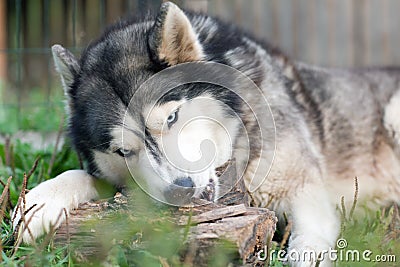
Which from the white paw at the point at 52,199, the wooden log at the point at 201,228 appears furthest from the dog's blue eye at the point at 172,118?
the white paw at the point at 52,199

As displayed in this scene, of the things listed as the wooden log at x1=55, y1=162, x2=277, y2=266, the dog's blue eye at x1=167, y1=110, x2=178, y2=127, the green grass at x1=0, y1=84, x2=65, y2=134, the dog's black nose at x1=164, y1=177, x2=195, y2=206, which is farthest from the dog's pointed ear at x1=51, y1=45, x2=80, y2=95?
the green grass at x1=0, y1=84, x2=65, y2=134

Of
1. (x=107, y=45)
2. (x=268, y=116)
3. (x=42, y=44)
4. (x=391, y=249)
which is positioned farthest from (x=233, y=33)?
(x=42, y=44)

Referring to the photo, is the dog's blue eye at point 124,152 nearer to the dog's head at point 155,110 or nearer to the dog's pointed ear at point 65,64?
the dog's head at point 155,110

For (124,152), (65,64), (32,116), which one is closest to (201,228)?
(124,152)

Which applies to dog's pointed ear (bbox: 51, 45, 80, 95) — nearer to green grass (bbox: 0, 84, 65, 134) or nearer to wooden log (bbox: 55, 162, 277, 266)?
wooden log (bbox: 55, 162, 277, 266)

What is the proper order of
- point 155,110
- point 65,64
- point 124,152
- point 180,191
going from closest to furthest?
point 180,191, point 155,110, point 124,152, point 65,64

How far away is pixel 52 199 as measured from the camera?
325 centimetres

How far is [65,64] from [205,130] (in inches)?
37.0

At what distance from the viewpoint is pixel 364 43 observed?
29.7ft

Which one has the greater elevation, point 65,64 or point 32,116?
point 65,64

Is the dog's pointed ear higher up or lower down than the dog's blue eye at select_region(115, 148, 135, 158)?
higher up

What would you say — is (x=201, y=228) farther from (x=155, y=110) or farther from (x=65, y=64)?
(x=65, y=64)

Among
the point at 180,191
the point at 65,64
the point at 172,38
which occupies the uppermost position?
the point at 172,38

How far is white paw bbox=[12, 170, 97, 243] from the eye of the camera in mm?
3070
